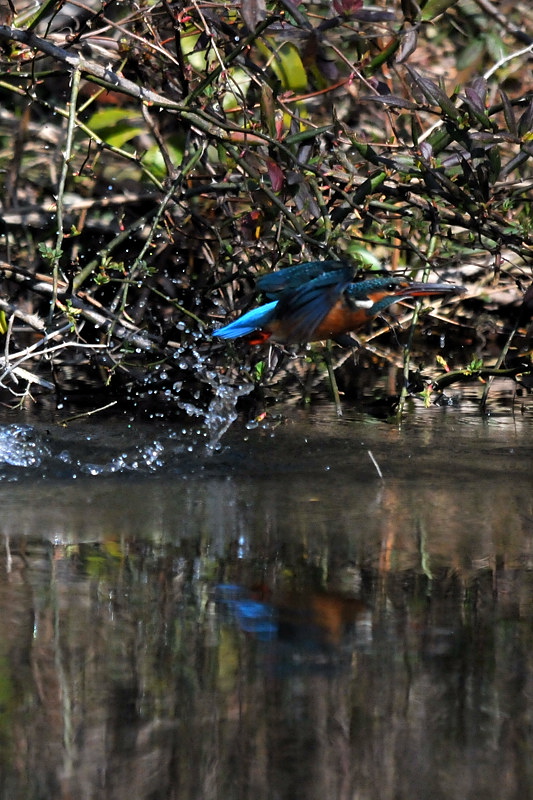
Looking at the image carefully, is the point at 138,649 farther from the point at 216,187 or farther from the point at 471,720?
the point at 216,187

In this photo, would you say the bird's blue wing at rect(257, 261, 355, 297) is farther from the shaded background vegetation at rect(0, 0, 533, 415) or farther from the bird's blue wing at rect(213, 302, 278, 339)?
the shaded background vegetation at rect(0, 0, 533, 415)

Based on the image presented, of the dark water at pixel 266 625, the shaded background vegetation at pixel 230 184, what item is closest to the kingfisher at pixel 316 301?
the shaded background vegetation at pixel 230 184

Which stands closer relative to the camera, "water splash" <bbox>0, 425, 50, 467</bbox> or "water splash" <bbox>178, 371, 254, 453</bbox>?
"water splash" <bbox>0, 425, 50, 467</bbox>

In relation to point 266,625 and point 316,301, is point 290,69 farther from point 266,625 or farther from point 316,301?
point 266,625

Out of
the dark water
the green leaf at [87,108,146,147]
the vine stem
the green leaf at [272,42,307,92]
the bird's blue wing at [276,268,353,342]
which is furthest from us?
the green leaf at [87,108,146,147]

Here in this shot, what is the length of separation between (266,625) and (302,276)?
130 centimetres

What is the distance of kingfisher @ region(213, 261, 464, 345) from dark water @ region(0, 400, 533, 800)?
484mm

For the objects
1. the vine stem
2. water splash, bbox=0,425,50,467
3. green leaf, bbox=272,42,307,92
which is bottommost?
water splash, bbox=0,425,50,467

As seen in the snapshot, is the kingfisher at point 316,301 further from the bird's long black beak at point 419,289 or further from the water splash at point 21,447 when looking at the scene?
the water splash at point 21,447

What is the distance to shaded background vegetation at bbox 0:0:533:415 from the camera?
145 inches

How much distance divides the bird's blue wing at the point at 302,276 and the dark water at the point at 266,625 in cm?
61

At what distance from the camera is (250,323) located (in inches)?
135

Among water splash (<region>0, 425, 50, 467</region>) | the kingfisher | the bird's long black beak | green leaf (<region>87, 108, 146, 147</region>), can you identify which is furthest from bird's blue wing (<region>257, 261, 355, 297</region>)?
green leaf (<region>87, 108, 146, 147</region>)

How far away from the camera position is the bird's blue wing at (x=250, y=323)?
11.0 ft
